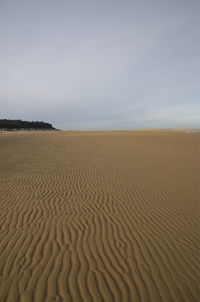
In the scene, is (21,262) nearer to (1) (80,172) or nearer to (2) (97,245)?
(2) (97,245)

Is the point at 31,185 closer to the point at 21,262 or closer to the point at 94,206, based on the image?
the point at 94,206

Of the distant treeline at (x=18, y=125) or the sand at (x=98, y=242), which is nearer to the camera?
the sand at (x=98, y=242)

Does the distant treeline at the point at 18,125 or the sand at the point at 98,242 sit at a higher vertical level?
the distant treeline at the point at 18,125

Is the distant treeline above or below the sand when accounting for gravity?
above

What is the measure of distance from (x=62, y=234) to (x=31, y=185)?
421cm

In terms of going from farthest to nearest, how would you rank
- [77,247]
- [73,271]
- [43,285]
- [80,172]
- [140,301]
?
1. [80,172]
2. [77,247]
3. [73,271]
4. [43,285]
5. [140,301]

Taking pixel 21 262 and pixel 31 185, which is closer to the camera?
pixel 21 262

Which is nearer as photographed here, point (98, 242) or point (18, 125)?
point (98, 242)

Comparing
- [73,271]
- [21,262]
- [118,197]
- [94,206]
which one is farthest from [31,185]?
[73,271]

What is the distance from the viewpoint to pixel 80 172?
10.2 meters

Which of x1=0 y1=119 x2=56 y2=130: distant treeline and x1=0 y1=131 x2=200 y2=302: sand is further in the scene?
x1=0 y1=119 x2=56 y2=130: distant treeline

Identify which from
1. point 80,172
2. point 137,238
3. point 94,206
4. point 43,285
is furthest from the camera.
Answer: point 80,172

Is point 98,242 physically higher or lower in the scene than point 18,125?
lower

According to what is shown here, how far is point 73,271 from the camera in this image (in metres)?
3.20
